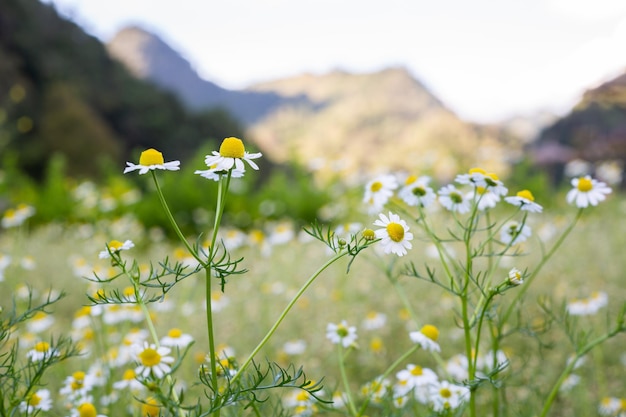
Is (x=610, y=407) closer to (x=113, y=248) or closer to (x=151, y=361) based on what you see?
(x=151, y=361)

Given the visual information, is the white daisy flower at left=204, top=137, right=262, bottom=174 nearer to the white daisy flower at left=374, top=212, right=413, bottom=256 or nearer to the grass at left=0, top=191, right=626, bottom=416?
the white daisy flower at left=374, top=212, right=413, bottom=256

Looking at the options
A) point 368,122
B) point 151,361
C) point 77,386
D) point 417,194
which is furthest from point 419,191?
point 368,122

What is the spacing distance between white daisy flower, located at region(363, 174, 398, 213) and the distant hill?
49.9 ft

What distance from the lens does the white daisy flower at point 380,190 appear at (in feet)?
3.90

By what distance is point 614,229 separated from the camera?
13.5ft

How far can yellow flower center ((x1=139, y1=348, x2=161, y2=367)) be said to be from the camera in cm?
94

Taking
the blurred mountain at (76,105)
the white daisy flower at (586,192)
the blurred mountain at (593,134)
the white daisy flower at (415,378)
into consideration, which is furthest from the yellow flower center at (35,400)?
the blurred mountain at (76,105)

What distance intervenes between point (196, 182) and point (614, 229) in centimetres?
434

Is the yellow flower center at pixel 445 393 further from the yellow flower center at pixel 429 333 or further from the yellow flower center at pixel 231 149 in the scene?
the yellow flower center at pixel 231 149

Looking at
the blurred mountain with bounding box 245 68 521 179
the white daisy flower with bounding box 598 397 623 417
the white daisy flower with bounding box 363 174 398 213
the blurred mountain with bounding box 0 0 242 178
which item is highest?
the blurred mountain with bounding box 245 68 521 179

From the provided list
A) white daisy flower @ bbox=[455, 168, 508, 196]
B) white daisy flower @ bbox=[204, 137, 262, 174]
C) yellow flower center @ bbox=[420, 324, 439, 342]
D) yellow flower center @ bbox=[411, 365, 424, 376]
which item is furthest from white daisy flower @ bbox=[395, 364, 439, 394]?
white daisy flower @ bbox=[204, 137, 262, 174]

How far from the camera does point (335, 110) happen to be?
30016mm

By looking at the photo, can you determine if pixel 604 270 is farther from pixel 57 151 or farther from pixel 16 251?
pixel 57 151

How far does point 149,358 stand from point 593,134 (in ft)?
17.0
